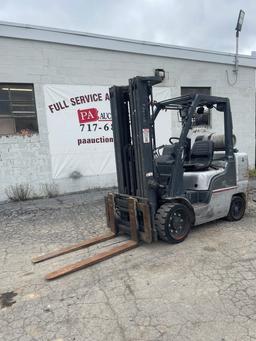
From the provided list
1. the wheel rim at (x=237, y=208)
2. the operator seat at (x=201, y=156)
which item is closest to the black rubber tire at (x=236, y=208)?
the wheel rim at (x=237, y=208)

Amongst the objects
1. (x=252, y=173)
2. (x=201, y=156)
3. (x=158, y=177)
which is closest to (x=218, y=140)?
(x=201, y=156)

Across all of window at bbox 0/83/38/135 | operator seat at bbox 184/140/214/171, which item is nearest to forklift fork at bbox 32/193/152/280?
operator seat at bbox 184/140/214/171

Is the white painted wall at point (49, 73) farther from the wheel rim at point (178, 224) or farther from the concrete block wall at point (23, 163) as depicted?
the wheel rim at point (178, 224)

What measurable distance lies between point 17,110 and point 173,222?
5815 millimetres

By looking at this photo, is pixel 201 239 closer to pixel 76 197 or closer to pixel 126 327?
pixel 126 327

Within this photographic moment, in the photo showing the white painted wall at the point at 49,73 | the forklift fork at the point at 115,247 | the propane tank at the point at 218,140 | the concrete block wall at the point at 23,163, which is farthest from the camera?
the concrete block wall at the point at 23,163

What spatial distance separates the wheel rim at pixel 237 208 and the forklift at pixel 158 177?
0.10 feet

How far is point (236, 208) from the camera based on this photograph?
5.55 meters

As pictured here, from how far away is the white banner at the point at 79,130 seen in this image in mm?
8367

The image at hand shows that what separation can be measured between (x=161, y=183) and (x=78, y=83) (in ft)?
17.2

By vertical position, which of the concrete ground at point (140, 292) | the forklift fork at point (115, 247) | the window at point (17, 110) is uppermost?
the window at point (17, 110)

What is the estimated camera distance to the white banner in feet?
27.5

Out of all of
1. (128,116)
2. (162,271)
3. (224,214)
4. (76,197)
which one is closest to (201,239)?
(224,214)

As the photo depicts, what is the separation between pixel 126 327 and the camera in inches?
102
